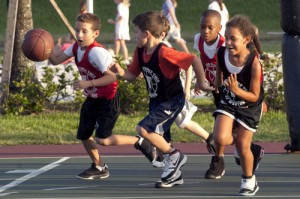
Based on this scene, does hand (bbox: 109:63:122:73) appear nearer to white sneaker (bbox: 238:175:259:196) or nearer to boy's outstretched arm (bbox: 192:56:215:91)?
boy's outstretched arm (bbox: 192:56:215:91)

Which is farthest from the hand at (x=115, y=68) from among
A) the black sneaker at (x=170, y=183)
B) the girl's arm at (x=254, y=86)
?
the girl's arm at (x=254, y=86)

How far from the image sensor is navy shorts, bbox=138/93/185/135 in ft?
30.8

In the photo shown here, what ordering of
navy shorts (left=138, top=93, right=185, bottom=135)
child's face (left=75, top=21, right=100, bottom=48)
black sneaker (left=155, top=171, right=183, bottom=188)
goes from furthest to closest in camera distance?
1. child's face (left=75, top=21, right=100, bottom=48)
2. navy shorts (left=138, top=93, right=185, bottom=135)
3. black sneaker (left=155, top=171, right=183, bottom=188)

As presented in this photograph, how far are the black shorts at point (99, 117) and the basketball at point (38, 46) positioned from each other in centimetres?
82

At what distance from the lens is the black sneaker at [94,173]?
9977mm

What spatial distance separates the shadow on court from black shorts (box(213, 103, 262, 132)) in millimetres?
634

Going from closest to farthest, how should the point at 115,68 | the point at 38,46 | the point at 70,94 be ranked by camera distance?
the point at 115,68
the point at 38,46
the point at 70,94

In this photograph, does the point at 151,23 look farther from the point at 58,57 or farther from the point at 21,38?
the point at 21,38

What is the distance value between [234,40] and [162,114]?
112 centimetres

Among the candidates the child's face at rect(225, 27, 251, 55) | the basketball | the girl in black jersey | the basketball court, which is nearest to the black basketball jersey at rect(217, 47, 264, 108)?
the girl in black jersey

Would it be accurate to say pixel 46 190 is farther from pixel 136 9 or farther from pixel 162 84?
pixel 136 9

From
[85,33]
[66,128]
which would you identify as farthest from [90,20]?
[66,128]

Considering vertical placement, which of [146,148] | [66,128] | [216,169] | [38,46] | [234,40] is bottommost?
[66,128]

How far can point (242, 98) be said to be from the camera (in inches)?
344
